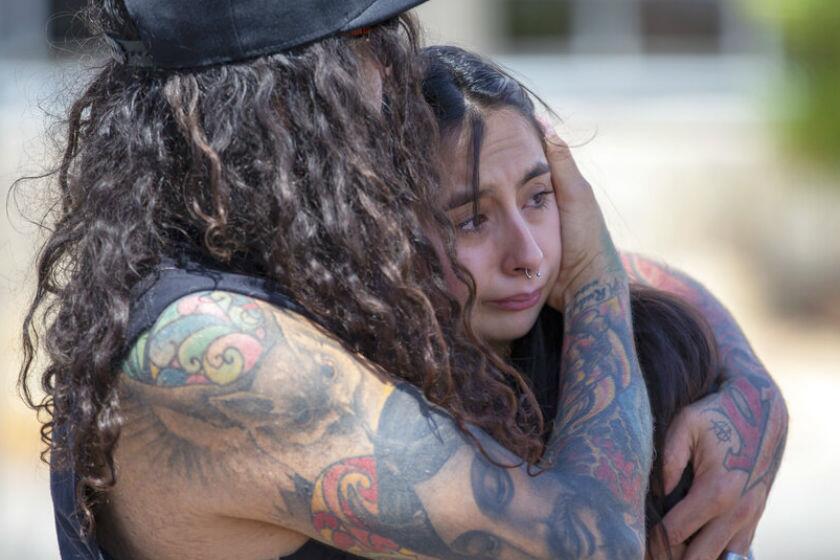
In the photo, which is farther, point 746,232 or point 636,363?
point 746,232

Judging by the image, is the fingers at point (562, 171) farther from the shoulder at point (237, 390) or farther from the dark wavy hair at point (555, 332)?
the shoulder at point (237, 390)

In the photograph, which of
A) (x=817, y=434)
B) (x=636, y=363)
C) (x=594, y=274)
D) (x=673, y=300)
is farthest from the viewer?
(x=817, y=434)

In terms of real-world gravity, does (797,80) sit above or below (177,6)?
below

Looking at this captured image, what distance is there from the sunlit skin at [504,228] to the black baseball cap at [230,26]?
447 mm

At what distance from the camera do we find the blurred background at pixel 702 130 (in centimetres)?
871

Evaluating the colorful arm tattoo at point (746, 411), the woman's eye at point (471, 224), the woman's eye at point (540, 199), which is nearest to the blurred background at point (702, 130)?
the colorful arm tattoo at point (746, 411)

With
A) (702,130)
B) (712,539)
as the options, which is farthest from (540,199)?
(702,130)

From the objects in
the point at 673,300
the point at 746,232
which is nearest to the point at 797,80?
the point at 746,232

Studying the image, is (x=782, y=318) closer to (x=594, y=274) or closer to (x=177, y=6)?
(x=594, y=274)

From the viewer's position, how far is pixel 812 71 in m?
8.83

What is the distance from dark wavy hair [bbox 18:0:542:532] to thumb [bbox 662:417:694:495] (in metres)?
0.37

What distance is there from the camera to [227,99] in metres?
2.17

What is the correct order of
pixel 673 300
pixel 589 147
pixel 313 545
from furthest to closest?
pixel 589 147, pixel 673 300, pixel 313 545

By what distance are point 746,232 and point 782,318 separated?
2.16 feet
